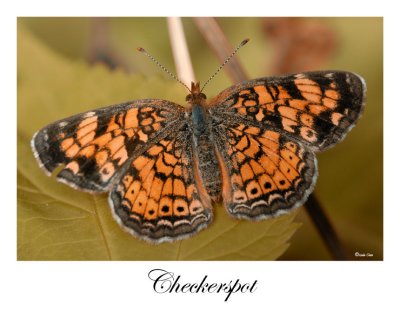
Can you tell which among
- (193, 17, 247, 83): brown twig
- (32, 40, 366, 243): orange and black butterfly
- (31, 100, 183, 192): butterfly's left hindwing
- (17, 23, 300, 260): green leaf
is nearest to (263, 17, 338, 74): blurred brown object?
(193, 17, 247, 83): brown twig

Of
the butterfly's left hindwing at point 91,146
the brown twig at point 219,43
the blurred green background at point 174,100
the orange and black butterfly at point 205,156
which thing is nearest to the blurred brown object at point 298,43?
the blurred green background at point 174,100

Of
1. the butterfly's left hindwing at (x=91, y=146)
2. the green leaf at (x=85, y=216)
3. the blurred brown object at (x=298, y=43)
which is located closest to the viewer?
the butterfly's left hindwing at (x=91, y=146)

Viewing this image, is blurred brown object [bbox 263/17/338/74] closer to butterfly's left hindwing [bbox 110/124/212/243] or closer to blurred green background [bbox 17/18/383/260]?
blurred green background [bbox 17/18/383/260]

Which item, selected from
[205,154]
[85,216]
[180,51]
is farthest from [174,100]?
[85,216]

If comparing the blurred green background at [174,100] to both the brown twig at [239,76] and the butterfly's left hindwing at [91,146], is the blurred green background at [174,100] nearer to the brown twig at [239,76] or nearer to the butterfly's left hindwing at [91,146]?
the brown twig at [239,76]

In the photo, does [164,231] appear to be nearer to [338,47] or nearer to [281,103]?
[281,103]
